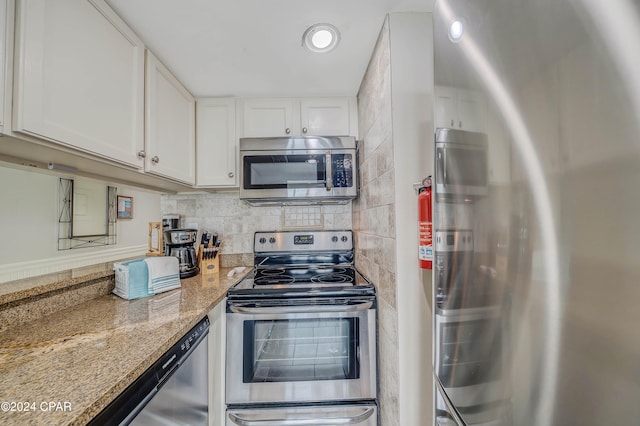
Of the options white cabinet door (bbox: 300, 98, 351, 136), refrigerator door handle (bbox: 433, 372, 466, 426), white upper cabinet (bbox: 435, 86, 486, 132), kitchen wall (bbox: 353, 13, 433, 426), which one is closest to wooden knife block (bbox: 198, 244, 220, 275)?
white cabinet door (bbox: 300, 98, 351, 136)

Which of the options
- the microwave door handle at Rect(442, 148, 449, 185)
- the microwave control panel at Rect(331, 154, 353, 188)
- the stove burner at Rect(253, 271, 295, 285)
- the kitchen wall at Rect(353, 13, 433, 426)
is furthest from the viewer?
the microwave control panel at Rect(331, 154, 353, 188)

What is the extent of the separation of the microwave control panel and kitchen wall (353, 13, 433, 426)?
45cm

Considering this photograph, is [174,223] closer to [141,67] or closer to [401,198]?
[141,67]

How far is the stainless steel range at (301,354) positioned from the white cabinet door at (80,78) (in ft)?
3.07

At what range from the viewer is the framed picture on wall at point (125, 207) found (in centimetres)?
186

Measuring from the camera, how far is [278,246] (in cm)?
196

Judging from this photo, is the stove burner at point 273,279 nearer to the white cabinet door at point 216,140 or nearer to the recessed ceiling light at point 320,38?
the white cabinet door at point 216,140

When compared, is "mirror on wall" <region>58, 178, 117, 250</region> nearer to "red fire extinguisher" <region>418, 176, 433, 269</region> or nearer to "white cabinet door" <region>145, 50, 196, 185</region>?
"white cabinet door" <region>145, 50, 196, 185</region>

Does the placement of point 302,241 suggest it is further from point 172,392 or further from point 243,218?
point 172,392

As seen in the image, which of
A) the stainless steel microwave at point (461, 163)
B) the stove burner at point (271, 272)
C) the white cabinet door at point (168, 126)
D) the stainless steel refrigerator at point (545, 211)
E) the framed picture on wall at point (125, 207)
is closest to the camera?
the stainless steel refrigerator at point (545, 211)

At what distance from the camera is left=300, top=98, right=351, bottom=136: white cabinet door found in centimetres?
179

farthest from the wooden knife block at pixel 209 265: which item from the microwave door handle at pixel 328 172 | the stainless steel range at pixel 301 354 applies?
the microwave door handle at pixel 328 172

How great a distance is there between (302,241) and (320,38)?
1327 mm

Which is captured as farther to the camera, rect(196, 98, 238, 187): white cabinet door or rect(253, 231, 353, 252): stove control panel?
rect(253, 231, 353, 252): stove control panel
